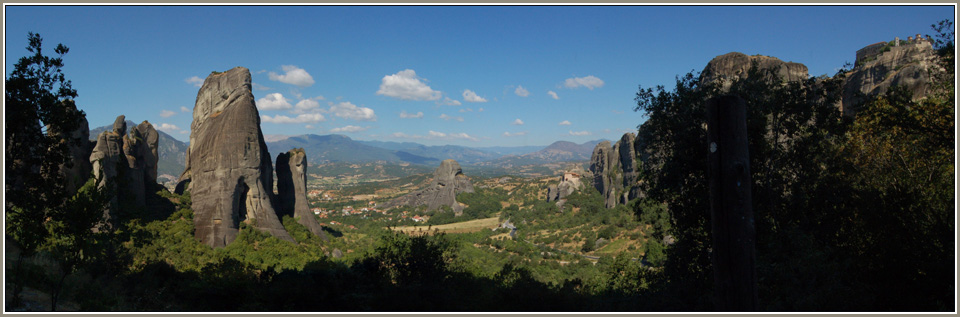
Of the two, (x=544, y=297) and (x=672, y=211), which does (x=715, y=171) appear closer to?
(x=544, y=297)

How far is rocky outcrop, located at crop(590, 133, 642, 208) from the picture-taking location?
56.2 meters

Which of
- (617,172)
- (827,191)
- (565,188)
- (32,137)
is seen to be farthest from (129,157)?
(565,188)

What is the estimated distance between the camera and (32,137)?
8109mm

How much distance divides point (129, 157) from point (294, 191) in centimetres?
1277

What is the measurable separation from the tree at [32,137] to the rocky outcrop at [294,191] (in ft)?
94.9

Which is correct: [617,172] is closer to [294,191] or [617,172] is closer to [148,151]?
[294,191]

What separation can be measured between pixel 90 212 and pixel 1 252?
1.41 meters

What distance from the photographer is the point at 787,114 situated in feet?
34.8

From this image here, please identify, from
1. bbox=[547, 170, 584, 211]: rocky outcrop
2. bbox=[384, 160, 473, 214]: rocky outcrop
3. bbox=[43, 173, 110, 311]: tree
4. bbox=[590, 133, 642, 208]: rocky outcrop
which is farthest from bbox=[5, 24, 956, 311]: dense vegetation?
bbox=[384, 160, 473, 214]: rocky outcrop

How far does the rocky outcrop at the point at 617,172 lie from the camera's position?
56222 millimetres

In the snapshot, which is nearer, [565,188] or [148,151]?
[148,151]

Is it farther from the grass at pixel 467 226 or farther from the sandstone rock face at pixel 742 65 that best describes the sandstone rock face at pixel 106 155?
the grass at pixel 467 226

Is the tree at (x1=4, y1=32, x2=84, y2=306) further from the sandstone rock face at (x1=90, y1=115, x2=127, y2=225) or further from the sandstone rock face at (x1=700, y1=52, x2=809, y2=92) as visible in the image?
the sandstone rock face at (x1=700, y1=52, x2=809, y2=92)

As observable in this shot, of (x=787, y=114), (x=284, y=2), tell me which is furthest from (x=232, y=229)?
(x=787, y=114)
